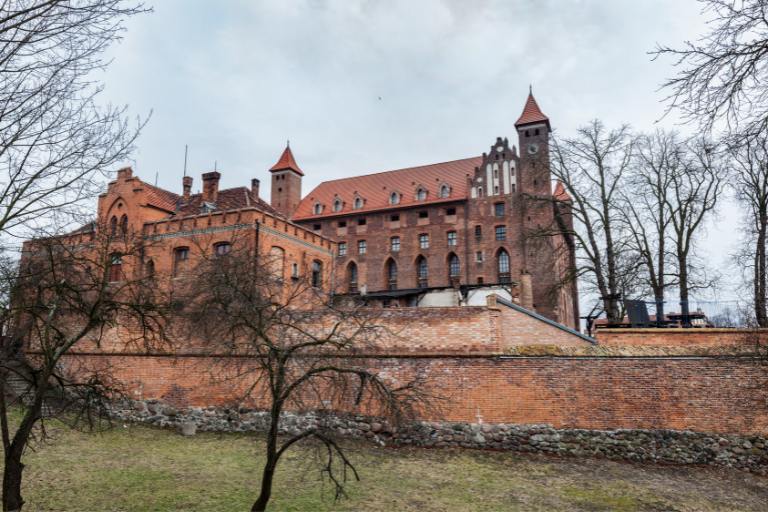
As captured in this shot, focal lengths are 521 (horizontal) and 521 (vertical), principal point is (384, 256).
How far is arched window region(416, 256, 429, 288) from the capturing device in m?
39.1

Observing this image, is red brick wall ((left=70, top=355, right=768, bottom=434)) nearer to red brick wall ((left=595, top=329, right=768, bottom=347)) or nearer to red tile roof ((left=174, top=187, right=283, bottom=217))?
red brick wall ((left=595, top=329, right=768, bottom=347))

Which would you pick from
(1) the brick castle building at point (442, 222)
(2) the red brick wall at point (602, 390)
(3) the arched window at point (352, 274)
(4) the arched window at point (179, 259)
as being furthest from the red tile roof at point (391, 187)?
(2) the red brick wall at point (602, 390)

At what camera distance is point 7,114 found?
215 inches

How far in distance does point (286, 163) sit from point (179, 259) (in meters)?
24.1

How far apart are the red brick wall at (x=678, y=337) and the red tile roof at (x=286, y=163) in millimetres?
36300

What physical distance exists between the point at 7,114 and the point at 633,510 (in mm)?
10507

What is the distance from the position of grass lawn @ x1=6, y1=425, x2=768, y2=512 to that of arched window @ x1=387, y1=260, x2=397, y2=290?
26.9 m

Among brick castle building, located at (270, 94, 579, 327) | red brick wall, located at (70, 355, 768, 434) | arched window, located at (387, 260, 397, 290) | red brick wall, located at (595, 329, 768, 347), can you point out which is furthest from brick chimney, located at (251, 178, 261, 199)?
red brick wall, located at (595, 329, 768, 347)

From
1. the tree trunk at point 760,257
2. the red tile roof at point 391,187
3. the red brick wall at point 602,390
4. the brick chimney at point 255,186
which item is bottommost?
the red brick wall at point 602,390

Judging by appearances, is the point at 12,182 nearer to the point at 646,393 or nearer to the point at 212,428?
the point at 212,428

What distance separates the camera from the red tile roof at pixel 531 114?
118ft

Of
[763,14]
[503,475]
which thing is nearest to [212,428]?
[503,475]

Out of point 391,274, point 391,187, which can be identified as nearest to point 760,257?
point 391,274

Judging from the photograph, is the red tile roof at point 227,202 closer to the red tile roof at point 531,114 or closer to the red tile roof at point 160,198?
the red tile roof at point 160,198
